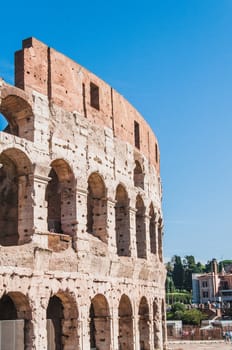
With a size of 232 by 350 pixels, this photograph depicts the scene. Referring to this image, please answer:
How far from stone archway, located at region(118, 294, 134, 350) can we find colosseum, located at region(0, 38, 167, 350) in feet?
0.11

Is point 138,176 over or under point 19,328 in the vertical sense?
over

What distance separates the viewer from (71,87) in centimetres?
1653

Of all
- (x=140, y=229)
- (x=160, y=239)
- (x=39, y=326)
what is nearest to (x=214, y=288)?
(x=160, y=239)

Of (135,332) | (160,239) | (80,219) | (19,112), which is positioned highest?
(19,112)

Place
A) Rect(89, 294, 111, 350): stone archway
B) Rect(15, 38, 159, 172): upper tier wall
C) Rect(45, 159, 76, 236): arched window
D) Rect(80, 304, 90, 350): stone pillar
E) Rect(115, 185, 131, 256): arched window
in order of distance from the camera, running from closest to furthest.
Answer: Rect(15, 38, 159, 172): upper tier wall < Rect(80, 304, 90, 350): stone pillar < Rect(45, 159, 76, 236): arched window < Rect(89, 294, 111, 350): stone archway < Rect(115, 185, 131, 256): arched window

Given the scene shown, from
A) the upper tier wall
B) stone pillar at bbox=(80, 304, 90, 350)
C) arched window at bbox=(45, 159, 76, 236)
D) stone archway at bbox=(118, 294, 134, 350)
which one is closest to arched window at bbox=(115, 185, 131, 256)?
stone archway at bbox=(118, 294, 134, 350)

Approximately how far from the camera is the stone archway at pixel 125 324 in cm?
1852

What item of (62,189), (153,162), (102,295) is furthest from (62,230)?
(153,162)

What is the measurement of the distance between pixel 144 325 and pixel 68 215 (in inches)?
269

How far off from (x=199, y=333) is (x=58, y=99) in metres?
22.4

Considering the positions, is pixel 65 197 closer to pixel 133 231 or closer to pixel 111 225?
pixel 111 225

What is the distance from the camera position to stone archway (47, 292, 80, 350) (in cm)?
1517

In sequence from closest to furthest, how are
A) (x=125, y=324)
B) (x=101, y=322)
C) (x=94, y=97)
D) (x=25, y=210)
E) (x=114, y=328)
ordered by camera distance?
1. (x=25, y=210)
2. (x=114, y=328)
3. (x=101, y=322)
4. (x=94, y=97)
5. (x=125, y=324)

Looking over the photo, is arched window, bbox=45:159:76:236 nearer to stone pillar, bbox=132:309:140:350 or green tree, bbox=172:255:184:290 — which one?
stone pillar, bbox=132:309:140:350
